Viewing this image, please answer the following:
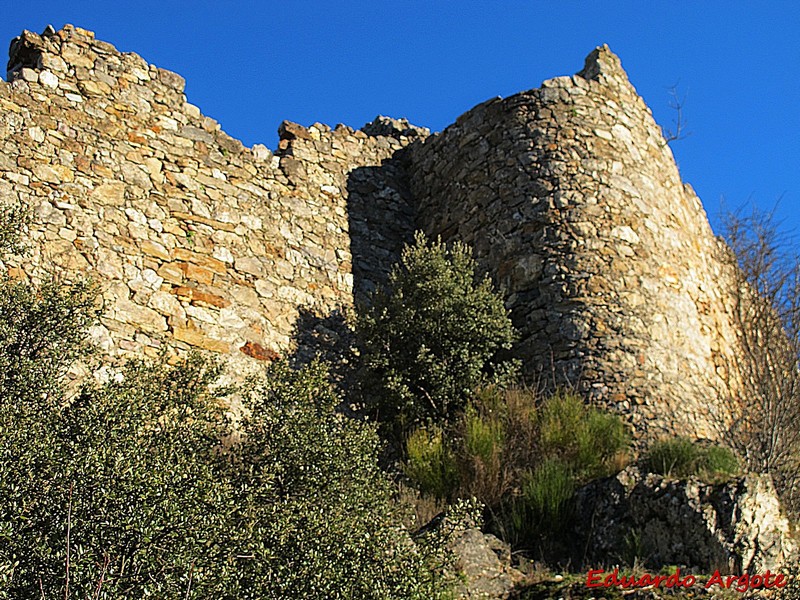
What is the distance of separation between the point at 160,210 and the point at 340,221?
2372mm

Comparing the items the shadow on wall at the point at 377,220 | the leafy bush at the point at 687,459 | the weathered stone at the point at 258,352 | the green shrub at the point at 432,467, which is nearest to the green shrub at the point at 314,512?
the green shrub at the point at 432,467

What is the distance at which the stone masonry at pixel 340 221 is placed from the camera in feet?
25.0

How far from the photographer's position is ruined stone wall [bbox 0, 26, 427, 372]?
743 centimetres

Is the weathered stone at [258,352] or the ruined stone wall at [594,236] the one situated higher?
the ruined stone wall at [594,236]

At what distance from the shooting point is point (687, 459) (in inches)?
265

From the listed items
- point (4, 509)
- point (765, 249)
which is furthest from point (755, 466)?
point (4, 509)

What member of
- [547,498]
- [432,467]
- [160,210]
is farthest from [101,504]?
[160,210]

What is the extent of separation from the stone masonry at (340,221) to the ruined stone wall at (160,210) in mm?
18

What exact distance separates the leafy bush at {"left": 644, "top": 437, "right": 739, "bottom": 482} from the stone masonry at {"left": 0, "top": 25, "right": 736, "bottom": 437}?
0.66 meters

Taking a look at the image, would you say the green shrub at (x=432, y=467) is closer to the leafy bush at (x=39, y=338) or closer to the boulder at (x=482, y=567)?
the boulder at (x=482, y=567)

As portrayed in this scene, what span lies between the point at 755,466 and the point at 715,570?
271cm

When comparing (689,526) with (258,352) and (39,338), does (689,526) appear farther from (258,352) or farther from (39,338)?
(39,338)
